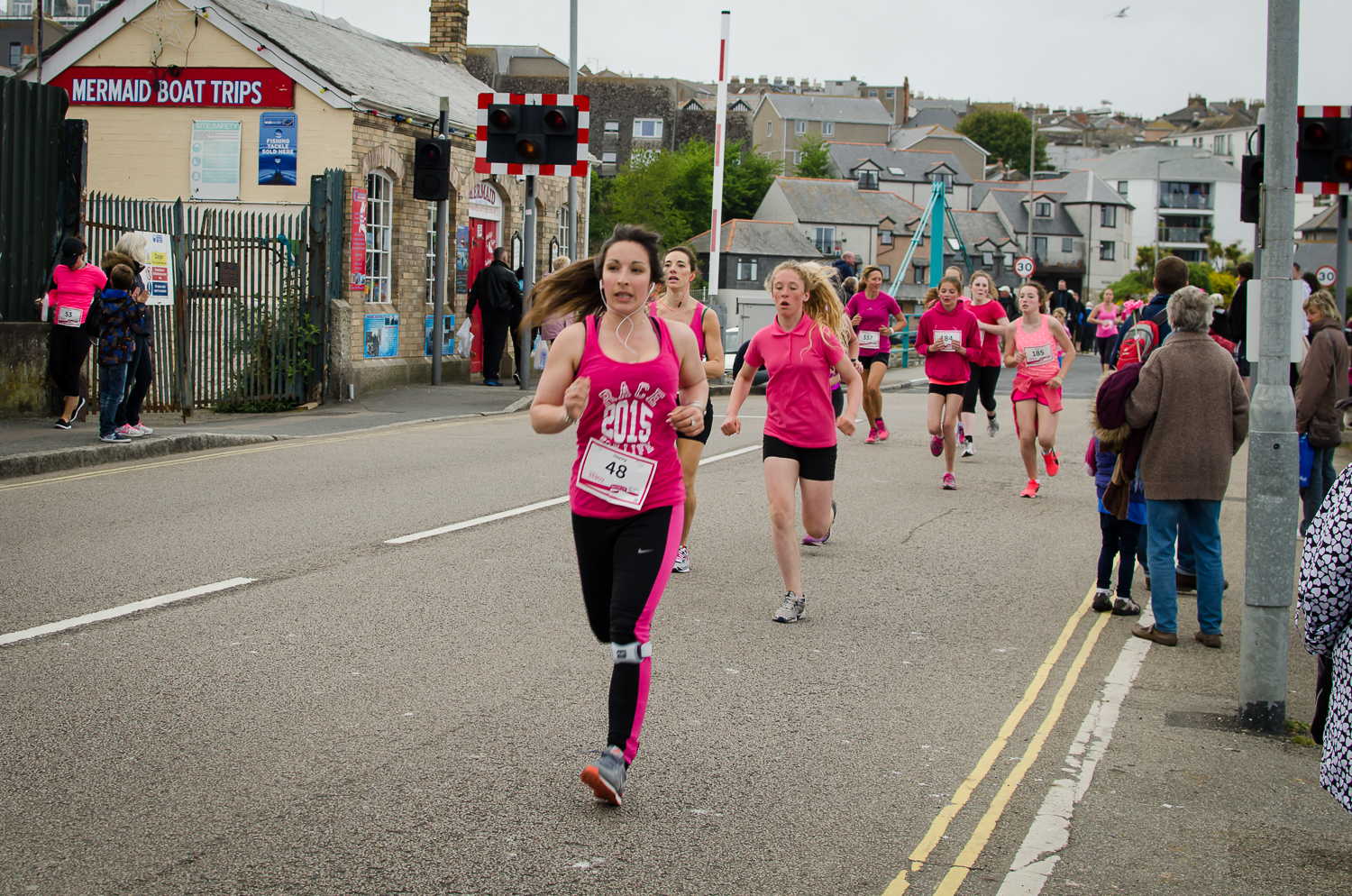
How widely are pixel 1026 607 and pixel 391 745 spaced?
162 inches

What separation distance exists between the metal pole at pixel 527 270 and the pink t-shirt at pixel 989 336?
716 cm

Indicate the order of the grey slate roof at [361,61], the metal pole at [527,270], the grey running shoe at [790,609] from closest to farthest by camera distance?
the grey running shoe at [790,609] < the metal pole at [527,270] < the grey slate roof at [361,61]

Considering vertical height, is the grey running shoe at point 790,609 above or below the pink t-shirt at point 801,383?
below

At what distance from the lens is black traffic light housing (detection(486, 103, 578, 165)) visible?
18203 millimetres

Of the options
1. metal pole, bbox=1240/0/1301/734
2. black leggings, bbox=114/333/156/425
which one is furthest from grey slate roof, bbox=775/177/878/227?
metal pole, bbox=1240/0/1301/734

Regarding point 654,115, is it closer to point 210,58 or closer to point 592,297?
point 210,58

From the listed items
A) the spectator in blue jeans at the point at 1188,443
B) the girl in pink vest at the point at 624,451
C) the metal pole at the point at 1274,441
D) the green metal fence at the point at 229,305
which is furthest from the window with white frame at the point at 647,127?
the girl in pink vest at the point at 624,451

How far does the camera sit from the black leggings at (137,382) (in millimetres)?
13125

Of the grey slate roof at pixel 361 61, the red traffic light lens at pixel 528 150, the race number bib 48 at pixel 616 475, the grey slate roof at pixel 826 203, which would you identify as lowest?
the race number bib 48 at pixel 616 475

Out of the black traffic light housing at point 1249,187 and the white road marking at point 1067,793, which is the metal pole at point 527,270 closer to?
the black traffic light housing at point 1249,187

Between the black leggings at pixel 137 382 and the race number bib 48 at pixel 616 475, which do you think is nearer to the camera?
the race number bib 48 at pixel 616 475

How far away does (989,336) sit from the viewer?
13.5m

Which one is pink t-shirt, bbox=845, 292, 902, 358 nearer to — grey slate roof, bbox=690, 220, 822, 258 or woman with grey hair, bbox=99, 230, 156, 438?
woman with grey hair, bbox=99, 230, 156, 438

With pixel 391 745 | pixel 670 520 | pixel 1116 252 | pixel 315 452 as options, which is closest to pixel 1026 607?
pixel 670 520
